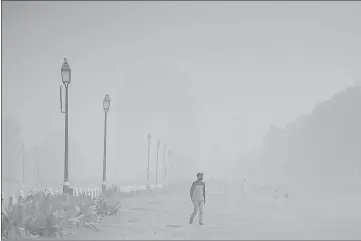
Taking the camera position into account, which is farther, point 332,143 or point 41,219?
point 332,143

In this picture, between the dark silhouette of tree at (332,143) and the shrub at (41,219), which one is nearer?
the shrub at (41,219)

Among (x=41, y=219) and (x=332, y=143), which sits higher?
(x=332, y=143)

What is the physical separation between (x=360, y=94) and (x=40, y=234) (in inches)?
2281

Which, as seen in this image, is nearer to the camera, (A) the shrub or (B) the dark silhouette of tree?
(A) the shrub

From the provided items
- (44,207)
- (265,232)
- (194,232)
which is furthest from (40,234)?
(265,232)

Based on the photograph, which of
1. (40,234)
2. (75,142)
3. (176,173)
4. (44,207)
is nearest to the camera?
(40,234)

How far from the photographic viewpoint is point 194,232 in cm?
1853

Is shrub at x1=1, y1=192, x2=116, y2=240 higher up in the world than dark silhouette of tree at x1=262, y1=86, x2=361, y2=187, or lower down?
Answer: lower down

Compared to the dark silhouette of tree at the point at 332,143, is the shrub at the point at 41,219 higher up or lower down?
lower down

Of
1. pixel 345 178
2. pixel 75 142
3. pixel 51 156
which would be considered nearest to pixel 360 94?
pixel 345 178

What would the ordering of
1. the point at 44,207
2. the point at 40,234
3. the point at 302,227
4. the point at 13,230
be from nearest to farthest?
1. the point at 13,230
2. the point at 40,234
3. the point at 44,207
4. the point at 302,227

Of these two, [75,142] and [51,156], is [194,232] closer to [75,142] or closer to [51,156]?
[51,156]

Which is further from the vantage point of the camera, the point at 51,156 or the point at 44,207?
the point at 51,156

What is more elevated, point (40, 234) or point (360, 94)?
point (360, 94)
